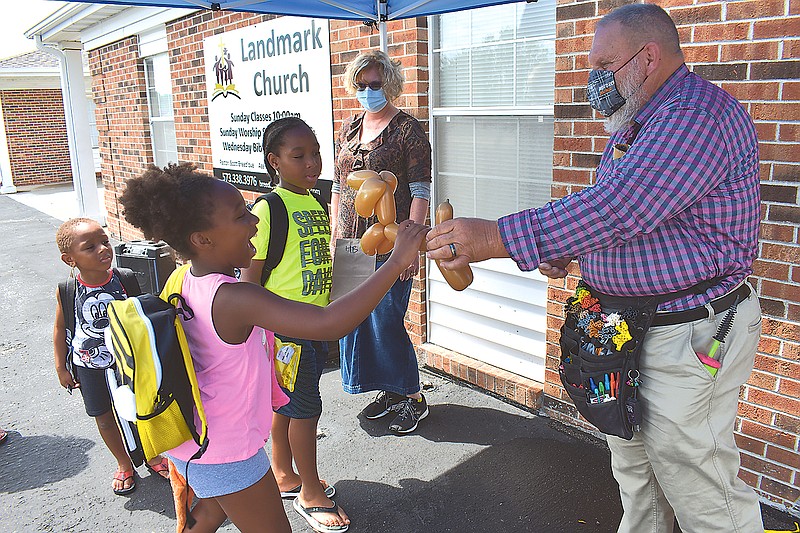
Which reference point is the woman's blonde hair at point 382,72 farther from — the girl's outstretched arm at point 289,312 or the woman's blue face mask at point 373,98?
the girl's outstretched arm at point 289,312

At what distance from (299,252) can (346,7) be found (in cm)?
193

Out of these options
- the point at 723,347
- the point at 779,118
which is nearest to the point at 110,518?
the point at 723,347

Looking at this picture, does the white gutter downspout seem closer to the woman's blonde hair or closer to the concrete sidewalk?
the concrete sidewalk

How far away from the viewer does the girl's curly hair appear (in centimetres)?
201

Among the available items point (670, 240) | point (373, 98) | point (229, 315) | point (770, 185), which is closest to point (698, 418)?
point (670, 240)

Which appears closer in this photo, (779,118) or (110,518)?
(779,118)

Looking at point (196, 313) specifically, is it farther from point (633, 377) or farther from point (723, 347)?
point (723, 347)

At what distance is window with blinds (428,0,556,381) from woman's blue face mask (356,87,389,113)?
2.98ft

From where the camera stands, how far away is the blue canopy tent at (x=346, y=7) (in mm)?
3666

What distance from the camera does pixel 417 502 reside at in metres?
3.23

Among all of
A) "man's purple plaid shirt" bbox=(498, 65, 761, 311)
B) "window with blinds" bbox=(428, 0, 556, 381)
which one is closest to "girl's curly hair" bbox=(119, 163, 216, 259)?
"man's purple plaid shirt" bbox=(498, 65, 761, 311)

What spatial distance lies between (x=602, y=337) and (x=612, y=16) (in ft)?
3.42

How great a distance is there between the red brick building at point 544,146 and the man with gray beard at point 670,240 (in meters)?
0.89

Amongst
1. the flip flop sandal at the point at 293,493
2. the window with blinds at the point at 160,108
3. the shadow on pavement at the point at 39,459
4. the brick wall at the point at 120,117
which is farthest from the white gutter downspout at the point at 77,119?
the flip flop sandal at the point at 293,493
